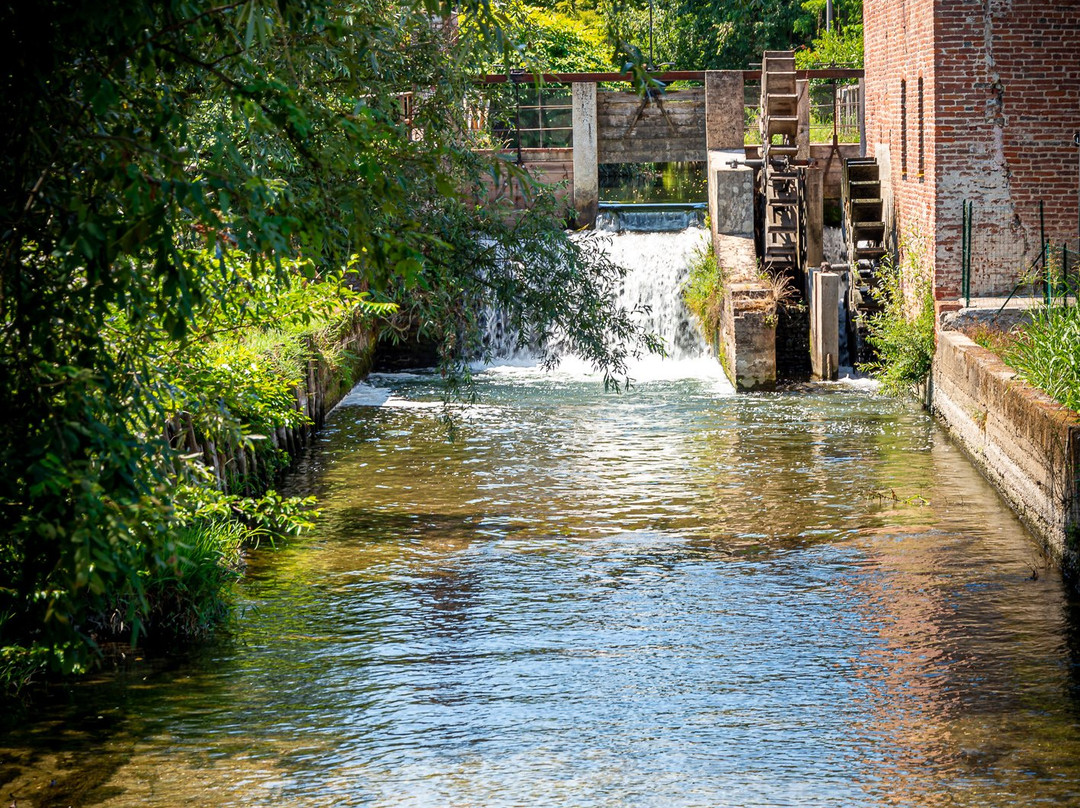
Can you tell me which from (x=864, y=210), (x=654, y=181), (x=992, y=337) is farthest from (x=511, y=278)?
(x=654, y=181)

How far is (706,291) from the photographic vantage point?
2075cm

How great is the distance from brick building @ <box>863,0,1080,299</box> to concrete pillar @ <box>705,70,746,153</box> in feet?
27.5

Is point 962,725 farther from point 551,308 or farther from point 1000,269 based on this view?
point 1000,269

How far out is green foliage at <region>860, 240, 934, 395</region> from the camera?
15898 millimetres

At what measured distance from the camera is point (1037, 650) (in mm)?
8180

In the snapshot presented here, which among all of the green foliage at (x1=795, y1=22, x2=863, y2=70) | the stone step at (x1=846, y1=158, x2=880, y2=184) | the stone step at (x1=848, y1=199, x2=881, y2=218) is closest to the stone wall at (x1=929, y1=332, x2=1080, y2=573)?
the stone step at (x1=848, y1=199, x2=881, y2=218)

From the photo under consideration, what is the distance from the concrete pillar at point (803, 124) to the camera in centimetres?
2230

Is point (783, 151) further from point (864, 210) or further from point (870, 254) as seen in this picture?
point (870, 254)

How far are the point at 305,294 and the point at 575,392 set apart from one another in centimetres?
869

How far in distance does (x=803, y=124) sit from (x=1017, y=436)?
12.1 metres

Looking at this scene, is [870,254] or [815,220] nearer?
[870,254]

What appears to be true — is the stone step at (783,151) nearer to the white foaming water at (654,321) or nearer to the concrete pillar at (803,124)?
the concrete pillar at (803,124)

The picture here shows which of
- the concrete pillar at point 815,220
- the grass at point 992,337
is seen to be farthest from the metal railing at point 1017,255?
the concrete pillar at point 815,220

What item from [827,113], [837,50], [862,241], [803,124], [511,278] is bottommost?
[511,278]
